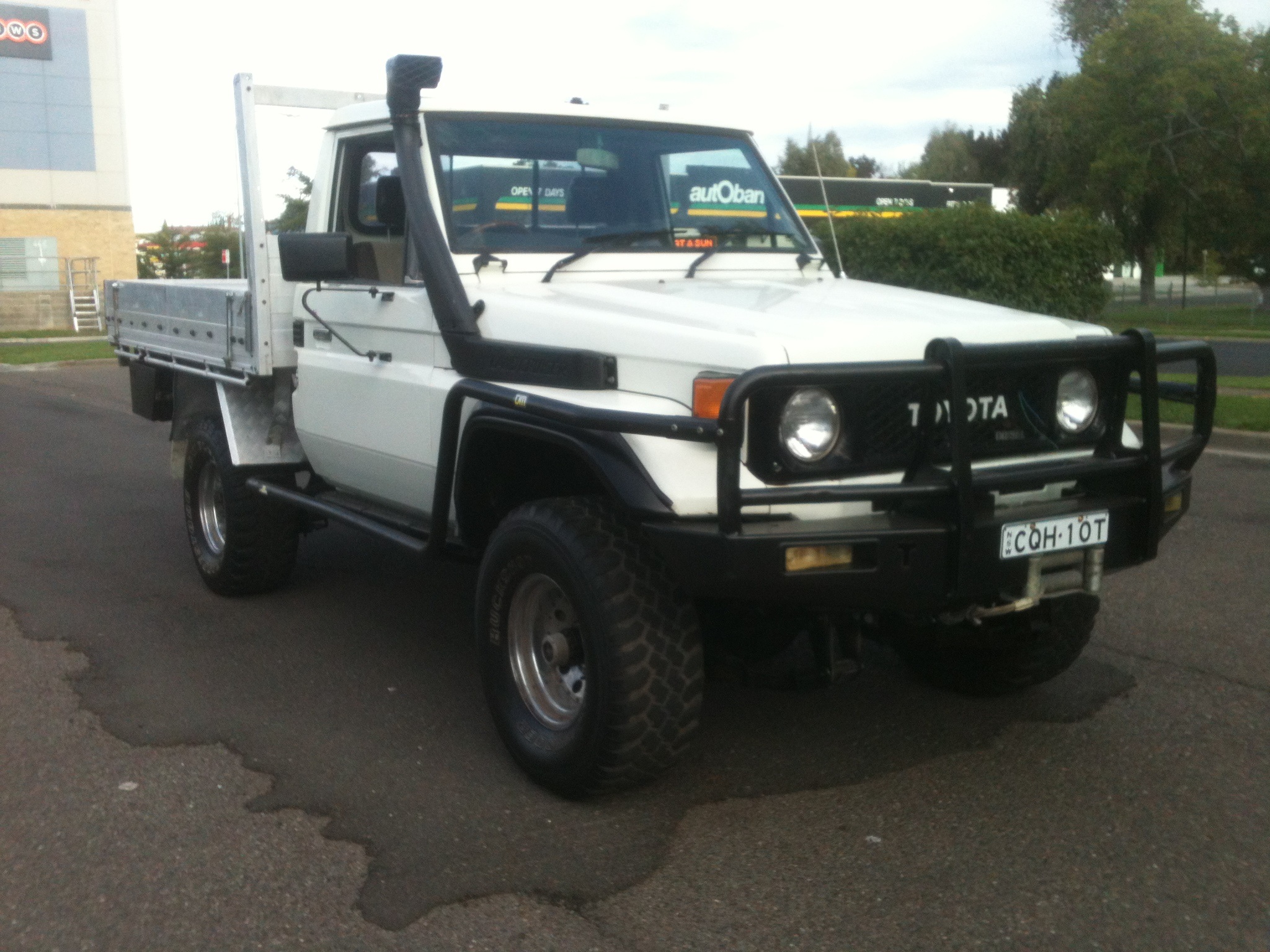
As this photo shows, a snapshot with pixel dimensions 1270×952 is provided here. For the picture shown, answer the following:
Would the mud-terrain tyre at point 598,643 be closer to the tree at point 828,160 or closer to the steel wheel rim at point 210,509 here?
the steel wheel rim at point 210,509

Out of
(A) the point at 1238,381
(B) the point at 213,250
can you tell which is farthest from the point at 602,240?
(B) the point at 213,250

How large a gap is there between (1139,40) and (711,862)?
3802 centimetres

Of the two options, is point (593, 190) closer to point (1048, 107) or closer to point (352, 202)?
point (352, 202)

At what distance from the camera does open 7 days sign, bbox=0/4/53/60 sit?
42375mm

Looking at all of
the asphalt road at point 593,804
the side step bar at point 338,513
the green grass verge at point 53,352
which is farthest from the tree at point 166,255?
the asphalt road at point 593,804

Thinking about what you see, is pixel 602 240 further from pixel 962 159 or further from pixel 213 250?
pixel 962 159

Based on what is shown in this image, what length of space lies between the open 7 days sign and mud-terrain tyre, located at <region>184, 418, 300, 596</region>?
41861 millimetres

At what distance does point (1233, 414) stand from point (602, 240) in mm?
8571

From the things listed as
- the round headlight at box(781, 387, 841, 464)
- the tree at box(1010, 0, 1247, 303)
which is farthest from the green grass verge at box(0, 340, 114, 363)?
the tree at box(1010, 0, 1247, 303)

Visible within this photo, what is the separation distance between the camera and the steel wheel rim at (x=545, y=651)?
4.12 metres

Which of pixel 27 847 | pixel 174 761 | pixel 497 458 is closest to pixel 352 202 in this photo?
pixel 497 458

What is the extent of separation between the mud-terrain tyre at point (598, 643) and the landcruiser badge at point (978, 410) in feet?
2.66

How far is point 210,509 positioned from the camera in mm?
6574

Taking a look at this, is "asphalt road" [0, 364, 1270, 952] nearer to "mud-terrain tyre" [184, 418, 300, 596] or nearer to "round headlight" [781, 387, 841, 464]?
"mud-terrain tyre" [184, 418, 300, 596]
